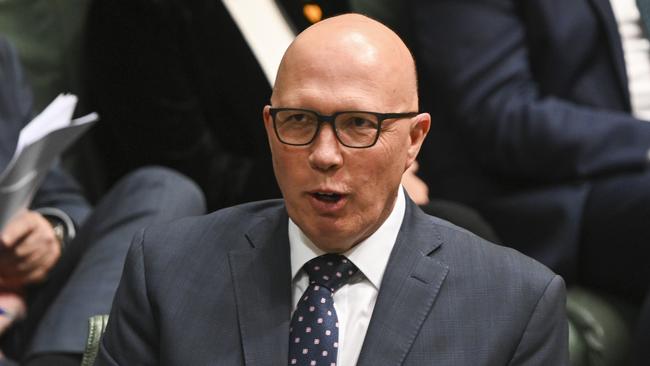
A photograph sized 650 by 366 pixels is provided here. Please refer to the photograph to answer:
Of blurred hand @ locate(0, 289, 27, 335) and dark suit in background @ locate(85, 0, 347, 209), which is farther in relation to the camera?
dark suit in background @ locate(85, 0, 347, 209)

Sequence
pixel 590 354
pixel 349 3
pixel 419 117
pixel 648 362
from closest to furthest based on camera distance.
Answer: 1. pixel 419 117
2. pixel 648 362
3. pixel 590 354
4. pixel 349 3

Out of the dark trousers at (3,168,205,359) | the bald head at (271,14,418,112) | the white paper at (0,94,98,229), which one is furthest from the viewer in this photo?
the dark trousers at (3,168,205,359)

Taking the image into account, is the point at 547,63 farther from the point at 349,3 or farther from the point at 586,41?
the point at 349,3

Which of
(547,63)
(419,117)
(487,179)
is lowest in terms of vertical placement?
(487,179)

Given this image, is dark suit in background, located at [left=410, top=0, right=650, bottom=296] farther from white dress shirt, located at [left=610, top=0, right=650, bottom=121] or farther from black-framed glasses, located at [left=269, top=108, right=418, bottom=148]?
black-framed glasses, located at [left=269, top=108, right=418, bottom=148]

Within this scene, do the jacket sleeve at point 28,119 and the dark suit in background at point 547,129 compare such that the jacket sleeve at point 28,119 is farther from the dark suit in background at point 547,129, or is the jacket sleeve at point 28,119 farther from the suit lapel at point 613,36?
the suit lapel at point 613,36

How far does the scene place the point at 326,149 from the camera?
104 cm

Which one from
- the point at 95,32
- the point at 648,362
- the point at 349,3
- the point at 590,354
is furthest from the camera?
the point at 95,32

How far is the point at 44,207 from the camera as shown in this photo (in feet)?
6.26

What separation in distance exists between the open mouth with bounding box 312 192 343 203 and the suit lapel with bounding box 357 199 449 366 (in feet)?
0.35

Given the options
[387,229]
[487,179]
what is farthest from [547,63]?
[387,229]

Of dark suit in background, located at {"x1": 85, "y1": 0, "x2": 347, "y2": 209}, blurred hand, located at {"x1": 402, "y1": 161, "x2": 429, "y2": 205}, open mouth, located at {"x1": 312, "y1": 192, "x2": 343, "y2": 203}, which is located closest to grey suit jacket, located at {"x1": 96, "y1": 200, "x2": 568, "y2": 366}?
open mouth, located at {"x1": 312, "y1": 192, "x2": 343, "y2": 203}

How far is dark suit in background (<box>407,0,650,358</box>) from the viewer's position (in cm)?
193

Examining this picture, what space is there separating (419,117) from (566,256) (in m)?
0.91
